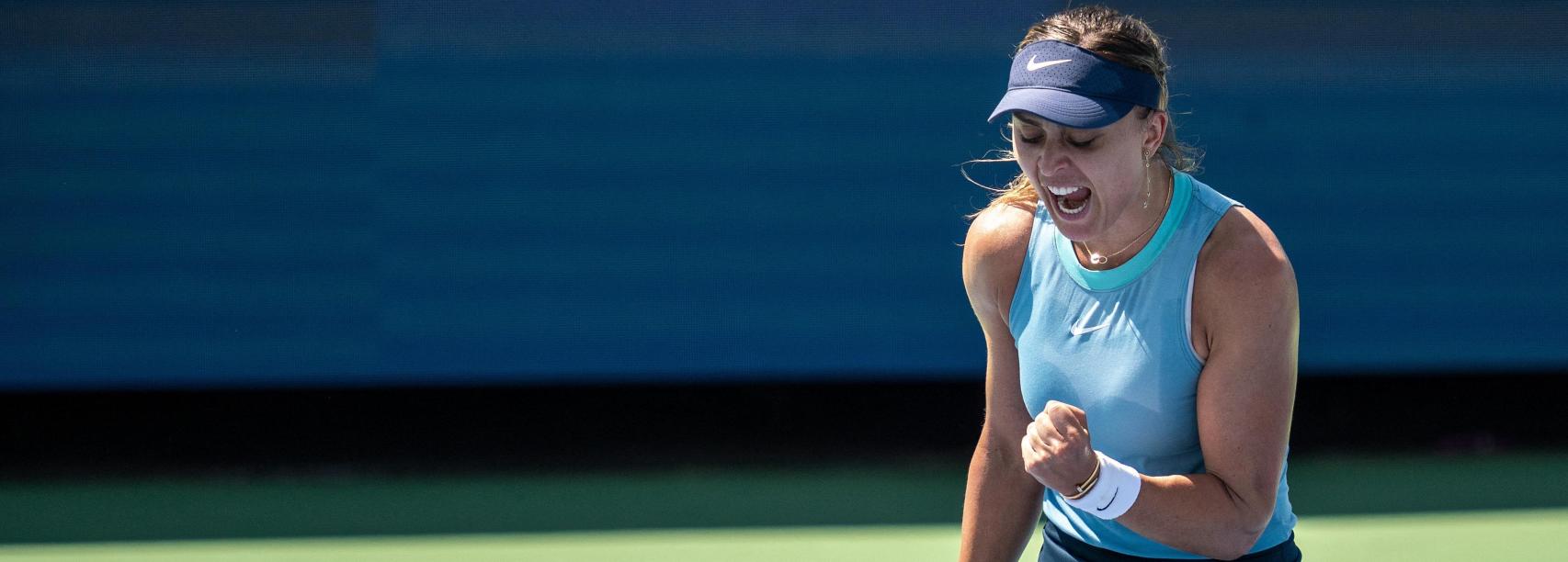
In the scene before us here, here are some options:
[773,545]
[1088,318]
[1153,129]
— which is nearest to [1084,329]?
[1088,318]

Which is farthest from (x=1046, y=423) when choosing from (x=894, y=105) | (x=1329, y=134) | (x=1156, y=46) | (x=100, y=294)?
(x=100, y=294)

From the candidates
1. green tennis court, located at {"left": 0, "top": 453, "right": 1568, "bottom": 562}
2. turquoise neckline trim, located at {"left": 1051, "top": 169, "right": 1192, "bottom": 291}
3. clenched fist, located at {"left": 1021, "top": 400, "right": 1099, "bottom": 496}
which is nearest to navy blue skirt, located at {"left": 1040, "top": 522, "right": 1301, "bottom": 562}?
clenched fist, located at {"left": 1021, "top": 400, "right": 1099, "bottom": 496}

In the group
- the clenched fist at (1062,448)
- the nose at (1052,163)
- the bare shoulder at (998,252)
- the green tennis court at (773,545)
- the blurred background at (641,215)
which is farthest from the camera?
the blurred background at (641,215)

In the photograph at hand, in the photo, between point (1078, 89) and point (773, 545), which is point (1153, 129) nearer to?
point (1078, 89)

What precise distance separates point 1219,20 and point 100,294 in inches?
177

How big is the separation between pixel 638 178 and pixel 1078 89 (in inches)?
172

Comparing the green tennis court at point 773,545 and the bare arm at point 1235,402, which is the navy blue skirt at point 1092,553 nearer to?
the bare arm at point 1235,402

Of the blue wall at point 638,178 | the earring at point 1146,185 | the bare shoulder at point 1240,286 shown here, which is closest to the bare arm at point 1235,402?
the bare shoulder at point 1240,286

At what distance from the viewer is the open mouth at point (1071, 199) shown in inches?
71.2

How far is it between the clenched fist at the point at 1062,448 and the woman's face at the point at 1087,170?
23 centimetres

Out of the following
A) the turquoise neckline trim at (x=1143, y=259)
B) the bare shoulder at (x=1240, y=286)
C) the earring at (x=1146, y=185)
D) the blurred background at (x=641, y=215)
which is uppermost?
the blurred background at (x=641, y=215)

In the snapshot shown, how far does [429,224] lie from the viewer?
602 cm

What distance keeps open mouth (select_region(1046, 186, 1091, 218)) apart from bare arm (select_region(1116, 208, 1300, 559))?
6.0 inches

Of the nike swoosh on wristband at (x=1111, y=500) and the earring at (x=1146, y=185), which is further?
the earring at (x=1146, y=185)
